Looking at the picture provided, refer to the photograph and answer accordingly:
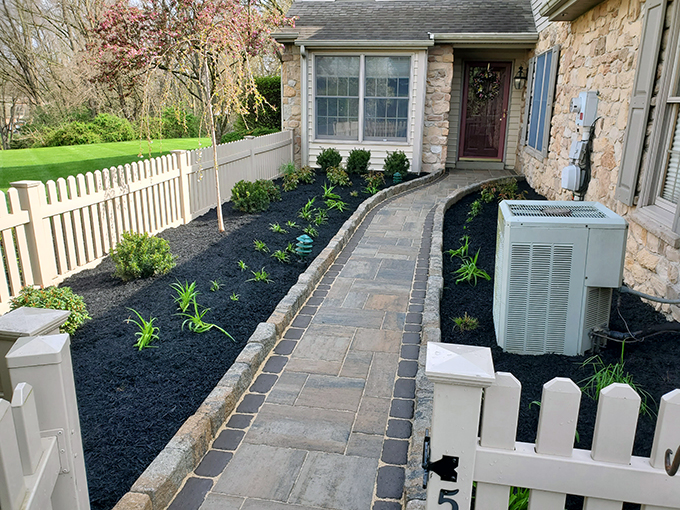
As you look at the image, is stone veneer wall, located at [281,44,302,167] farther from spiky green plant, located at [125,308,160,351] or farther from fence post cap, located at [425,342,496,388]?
fence post cap, located at [425,342,496,388]

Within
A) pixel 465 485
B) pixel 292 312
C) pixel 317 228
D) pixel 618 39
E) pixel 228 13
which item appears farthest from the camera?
pixel 317 228

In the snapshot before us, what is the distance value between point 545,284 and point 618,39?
12.2 ft

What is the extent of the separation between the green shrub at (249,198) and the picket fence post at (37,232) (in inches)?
126

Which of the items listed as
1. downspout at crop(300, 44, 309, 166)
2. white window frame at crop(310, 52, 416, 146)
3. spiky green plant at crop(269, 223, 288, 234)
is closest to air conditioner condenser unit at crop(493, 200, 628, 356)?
spiky green plant at crop(269, 223, 288, 234)

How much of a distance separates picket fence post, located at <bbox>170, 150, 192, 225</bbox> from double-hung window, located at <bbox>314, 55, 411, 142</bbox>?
5652 millimetres

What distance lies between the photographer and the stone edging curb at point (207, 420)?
7.84 ft

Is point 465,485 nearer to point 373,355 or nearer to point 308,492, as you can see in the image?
point 308,492

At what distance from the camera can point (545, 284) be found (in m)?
3.33

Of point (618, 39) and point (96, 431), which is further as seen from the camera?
point (618, 39)

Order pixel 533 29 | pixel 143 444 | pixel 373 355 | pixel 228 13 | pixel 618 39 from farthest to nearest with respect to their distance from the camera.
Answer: pixel 533 29 < pixel 228 13 < pixel 618 39 < pixel 373 355 < pixel 143 444

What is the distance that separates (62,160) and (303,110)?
5.54 m

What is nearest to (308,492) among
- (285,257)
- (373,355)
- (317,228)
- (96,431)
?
Result: (96,431)

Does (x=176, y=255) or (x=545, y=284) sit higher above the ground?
(x=545, y=284)

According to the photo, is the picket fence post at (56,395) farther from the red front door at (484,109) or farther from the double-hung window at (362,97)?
the red front door at (484,109)
